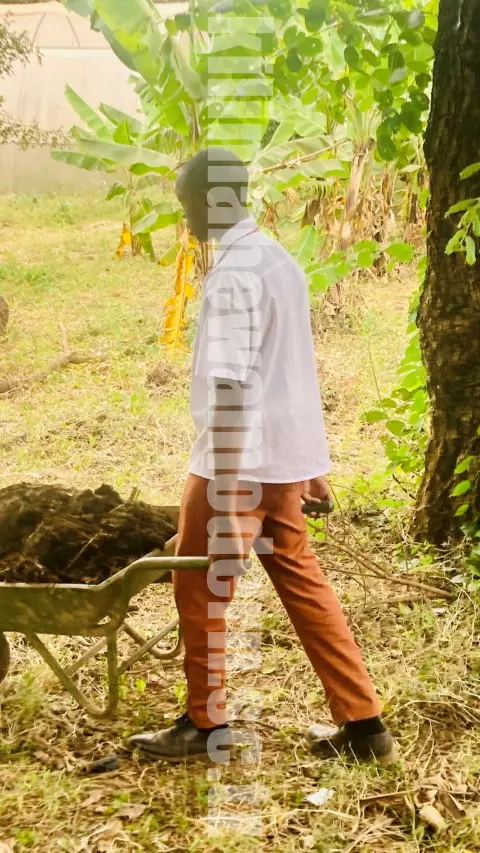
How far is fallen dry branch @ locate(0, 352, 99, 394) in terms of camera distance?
5164 mm

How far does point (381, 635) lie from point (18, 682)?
1.13 metres

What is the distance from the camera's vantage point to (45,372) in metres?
5.29

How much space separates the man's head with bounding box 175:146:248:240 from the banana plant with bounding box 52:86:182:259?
97.6 inches

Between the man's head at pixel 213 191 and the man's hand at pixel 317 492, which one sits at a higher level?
the man's head at pixel 213 191

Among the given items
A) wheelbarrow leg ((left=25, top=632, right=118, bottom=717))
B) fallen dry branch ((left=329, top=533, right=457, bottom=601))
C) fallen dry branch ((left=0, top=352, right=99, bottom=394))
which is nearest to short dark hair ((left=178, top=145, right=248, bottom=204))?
wheelbarrow leg ((left=25, top=632, right=118, bottom=717))

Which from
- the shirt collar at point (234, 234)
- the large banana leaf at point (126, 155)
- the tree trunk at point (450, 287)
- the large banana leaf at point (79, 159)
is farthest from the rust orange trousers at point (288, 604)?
the large banana leaf at point (79, 159)

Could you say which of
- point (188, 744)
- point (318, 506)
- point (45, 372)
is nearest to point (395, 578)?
point (318, 506)

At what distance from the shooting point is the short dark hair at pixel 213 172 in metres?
1.67

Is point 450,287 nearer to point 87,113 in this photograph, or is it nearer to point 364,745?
point 364,745

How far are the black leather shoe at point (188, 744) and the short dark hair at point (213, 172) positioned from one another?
1.28 metres

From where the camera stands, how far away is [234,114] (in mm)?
4062

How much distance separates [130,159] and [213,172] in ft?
9.06

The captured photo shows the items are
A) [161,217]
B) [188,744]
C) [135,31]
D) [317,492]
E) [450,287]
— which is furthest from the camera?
[161,217]

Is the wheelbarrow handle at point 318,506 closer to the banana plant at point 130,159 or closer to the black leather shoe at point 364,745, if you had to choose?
the black leather shoe at point 364,745
